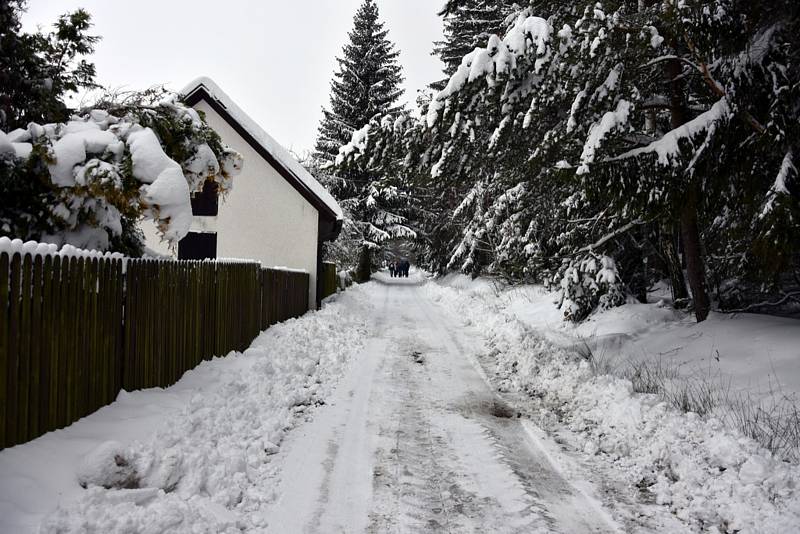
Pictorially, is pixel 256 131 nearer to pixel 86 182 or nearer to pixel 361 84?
pixel 86 182

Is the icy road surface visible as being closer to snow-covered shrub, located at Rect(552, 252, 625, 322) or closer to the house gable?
snow-covered shrub, located at Rect(552, 252, 625, 322)

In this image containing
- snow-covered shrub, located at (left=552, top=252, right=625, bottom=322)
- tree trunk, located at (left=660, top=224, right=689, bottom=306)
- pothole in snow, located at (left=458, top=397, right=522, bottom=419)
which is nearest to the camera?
pothole in snow, located at (left=458, top=397, right=522, bottom=419)

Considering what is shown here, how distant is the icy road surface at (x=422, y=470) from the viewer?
3545 mm

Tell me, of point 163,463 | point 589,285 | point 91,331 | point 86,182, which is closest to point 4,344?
point 91,331

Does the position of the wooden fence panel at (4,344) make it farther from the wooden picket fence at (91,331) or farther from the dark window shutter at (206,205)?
the dark window shutter at (206,205)

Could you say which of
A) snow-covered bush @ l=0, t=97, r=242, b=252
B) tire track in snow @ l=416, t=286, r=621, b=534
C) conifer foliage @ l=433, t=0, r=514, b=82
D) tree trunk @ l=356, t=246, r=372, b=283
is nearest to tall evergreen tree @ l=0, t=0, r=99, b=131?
snow-covered bush @ l=0, t=97, r=242, b=252

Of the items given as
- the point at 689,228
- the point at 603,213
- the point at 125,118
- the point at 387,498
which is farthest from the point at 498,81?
the point at 387,498

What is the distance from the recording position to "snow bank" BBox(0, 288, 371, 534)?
303cm

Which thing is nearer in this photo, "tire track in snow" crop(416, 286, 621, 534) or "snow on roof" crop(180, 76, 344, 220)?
"tire track in snow" crop(416, 286, 621, 534)

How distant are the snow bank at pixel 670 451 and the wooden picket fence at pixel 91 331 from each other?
A: 4.67 meters

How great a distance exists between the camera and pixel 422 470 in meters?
4.38

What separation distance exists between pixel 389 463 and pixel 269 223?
12407mm

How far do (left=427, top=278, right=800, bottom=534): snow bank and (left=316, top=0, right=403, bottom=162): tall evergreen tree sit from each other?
25.0 meters

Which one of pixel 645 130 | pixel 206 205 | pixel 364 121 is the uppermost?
pixel 364 121
